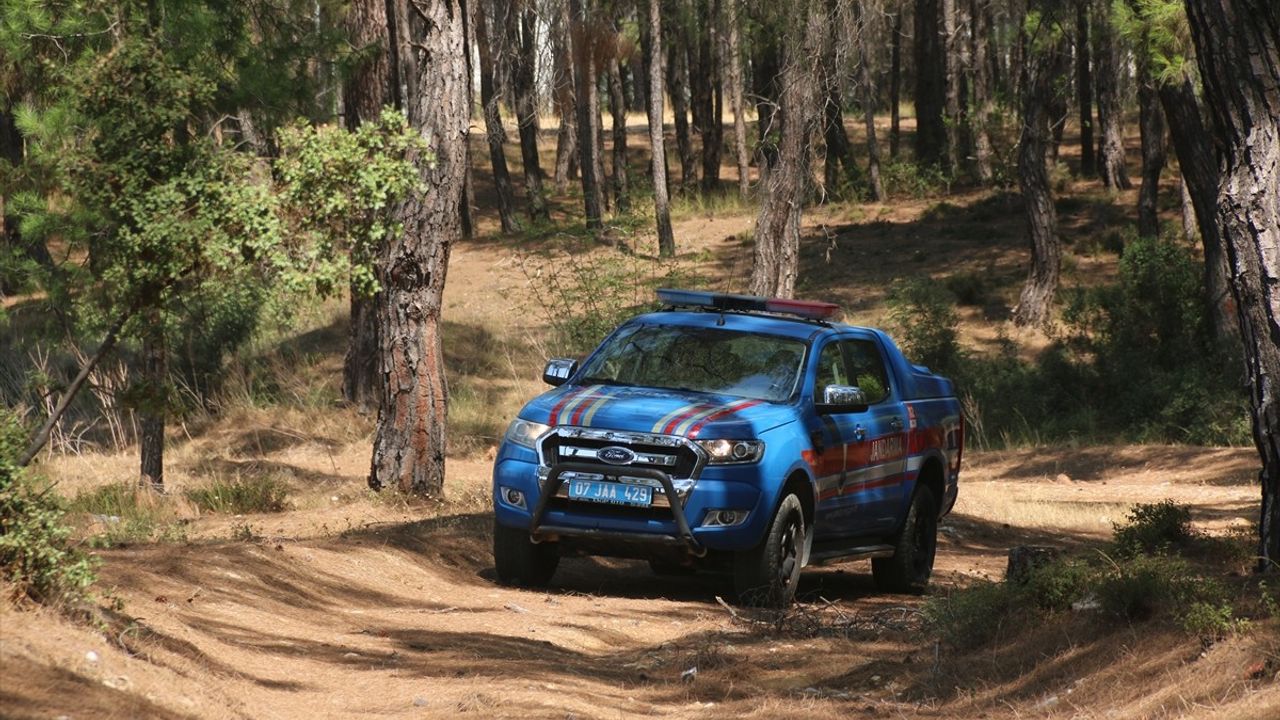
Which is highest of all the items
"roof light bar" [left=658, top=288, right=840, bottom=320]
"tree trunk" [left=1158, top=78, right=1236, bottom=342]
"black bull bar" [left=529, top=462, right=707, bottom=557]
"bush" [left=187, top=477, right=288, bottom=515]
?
"tree trunk" [left=1158, top=78, right=1236, bottom=342]

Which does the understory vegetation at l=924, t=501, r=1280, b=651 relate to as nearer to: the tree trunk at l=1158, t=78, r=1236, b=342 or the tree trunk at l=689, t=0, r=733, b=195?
the tree trunk at l=1158, t=78, r=1236, b=342

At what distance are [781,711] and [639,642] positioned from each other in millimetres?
1985

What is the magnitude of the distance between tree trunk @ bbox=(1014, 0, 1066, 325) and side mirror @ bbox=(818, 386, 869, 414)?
20.2 m

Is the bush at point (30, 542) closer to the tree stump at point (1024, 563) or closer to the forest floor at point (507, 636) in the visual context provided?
the forest floor at point (507, 636)

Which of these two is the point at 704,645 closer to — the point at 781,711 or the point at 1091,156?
the point at 781,711

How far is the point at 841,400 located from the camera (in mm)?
9711

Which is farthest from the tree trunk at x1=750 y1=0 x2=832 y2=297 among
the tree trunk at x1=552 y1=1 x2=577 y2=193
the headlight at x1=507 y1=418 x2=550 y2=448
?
the headlight at x1=507 y1=418 x2=550 y2=448

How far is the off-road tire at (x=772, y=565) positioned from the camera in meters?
9.28

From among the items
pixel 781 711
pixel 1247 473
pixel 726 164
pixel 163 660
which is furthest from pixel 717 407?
pixel 726 164

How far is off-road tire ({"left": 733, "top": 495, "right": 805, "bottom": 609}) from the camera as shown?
9.28 m

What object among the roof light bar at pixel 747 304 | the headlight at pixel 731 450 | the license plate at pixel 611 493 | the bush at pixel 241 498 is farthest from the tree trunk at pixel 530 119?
the headlight at pixel 731 450

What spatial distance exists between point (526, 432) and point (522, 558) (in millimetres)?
916

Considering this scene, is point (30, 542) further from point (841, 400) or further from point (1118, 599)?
point (841, 400)

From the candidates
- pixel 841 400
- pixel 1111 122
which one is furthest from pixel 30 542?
pixel 1111 122
